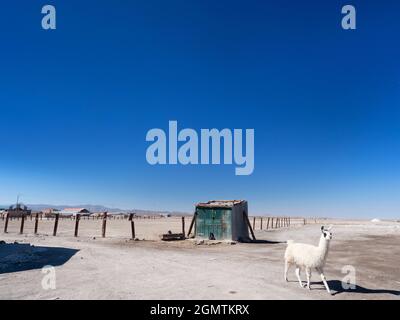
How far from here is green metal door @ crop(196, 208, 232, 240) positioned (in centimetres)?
2777

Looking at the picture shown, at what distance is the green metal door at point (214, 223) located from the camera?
2777 centimetres

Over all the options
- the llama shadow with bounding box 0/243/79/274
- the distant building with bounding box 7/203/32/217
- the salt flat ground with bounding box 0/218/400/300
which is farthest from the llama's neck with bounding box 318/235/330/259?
the distant building with bounding box 7/203/32/217

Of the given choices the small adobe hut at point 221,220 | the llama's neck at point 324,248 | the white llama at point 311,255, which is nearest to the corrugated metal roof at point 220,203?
the small adobe hut at point 221,220

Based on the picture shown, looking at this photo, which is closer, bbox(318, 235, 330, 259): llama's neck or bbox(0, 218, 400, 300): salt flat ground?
bbox(0, 218, 400, 300): salt flat ground

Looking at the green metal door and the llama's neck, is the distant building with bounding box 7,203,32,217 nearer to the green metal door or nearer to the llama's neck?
the green metal door

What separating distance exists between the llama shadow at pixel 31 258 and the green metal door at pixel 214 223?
479 inches

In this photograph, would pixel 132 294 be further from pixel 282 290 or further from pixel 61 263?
pixel 61 263

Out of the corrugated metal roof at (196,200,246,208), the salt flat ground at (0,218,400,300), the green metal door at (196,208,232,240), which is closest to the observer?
the salt flat ground at (0,218,400,300)

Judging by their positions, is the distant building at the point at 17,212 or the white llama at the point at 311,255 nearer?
the white llama at the point at 311,255

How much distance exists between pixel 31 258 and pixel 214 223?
15.5 meters

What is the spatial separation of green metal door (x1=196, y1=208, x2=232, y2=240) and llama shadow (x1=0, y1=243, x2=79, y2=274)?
12159mm

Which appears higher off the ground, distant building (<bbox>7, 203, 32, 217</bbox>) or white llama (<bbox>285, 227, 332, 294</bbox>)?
white llama (<bbox>285, 227, 332, 294</bbox>)

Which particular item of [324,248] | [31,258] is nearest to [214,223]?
[31,258]

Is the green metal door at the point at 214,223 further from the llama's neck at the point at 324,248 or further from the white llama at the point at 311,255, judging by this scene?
the llama's neck at the point at 324,248
